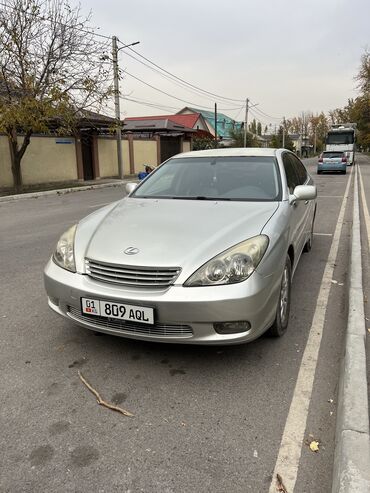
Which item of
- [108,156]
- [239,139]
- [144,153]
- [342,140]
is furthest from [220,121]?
[108,156]

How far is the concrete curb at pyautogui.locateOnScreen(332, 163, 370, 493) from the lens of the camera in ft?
6.17

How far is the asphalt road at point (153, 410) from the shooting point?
6.64 feet

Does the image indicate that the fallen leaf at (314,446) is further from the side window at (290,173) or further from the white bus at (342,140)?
the white bus at (342,140)

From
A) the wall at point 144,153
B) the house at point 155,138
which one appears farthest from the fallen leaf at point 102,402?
the wall at point 144,153

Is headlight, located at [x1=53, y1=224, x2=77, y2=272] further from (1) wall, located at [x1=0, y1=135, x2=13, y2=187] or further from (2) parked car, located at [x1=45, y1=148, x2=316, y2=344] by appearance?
(1) wall, located at [x1=0, y1=135, x2=13, y2=187]

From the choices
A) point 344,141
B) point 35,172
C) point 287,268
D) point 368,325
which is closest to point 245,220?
point 287,268

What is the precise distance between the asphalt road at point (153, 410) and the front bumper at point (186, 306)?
34cm

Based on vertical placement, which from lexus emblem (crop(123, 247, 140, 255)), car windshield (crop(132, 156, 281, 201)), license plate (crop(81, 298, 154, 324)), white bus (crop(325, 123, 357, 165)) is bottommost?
license plate (crop(81, 298, 154, 324))

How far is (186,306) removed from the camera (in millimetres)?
2566

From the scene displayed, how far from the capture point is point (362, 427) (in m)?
2.20

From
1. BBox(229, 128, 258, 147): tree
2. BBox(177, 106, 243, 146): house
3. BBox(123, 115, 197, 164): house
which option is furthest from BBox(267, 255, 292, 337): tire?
BBox(177, 106, 243, 146): house

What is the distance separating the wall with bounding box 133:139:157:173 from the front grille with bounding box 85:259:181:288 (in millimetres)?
24631

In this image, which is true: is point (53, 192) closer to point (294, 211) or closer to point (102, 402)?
point (294, 211)

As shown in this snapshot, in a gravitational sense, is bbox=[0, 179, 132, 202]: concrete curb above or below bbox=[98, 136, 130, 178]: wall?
below
